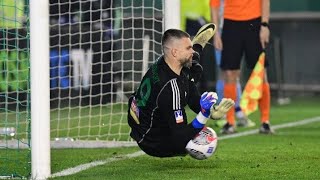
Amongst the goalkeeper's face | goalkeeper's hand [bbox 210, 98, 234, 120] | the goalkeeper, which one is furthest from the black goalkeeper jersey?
goalkeeper's hand [bbox 210, 98, 234, 120]

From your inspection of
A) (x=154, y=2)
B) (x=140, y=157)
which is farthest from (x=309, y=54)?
(x=140, y=157)

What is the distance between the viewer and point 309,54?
1678 centimetres

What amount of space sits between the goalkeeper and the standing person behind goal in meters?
2.94

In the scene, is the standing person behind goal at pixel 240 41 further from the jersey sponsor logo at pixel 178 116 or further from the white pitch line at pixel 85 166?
the jersey sponsor logo at pixel 178 116

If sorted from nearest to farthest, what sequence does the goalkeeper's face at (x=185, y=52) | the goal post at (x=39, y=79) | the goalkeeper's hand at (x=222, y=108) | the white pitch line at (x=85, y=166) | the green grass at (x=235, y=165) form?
the goal post at (x=39, y=79), the goalkeeper's hand at (x=222, y=108), the green grass at (x=235, y=165), the white pitch line at (x=85, y=166), the goalkeeper's face at (x=185, y=52)

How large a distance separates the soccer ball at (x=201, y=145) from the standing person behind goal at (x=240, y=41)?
3.28m

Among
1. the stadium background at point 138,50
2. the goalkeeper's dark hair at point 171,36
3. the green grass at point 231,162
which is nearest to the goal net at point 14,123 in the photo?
the stadium background at point 138,50

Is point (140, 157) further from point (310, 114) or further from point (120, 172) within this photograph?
point (310, 114)

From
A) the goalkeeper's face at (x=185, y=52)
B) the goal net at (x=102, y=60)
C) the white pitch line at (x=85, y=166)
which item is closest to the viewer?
the white pitch line at (x=85, y=166)

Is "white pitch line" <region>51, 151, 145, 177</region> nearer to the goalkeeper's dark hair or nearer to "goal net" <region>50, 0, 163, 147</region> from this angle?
"goal net" <region>50, 0, 163, 147</region>

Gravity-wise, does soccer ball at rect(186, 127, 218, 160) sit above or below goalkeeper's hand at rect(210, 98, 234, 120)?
below

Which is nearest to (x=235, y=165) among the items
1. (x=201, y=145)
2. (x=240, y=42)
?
(x=201, y=145)

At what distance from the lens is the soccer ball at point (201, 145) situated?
7.32 metres

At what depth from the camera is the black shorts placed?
10.7 meters
